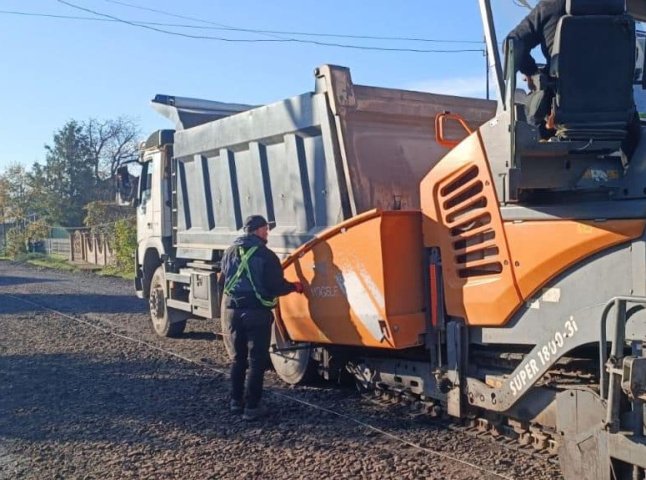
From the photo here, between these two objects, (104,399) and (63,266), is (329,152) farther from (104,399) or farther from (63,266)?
(63,266)

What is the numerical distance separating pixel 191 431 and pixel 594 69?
392cm

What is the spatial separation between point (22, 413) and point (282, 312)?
2.43 metres

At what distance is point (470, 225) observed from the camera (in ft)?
16.0

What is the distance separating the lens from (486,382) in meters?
5.06

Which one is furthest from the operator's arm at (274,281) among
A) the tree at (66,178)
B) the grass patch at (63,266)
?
the tree at (66,178)

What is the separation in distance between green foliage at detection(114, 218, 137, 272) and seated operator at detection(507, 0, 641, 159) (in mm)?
22953

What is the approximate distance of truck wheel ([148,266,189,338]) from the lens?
10453 millimetres

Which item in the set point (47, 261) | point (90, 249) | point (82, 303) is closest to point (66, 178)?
point (47, 261)

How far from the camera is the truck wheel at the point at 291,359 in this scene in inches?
275

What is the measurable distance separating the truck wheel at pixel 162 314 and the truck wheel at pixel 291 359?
3.34m

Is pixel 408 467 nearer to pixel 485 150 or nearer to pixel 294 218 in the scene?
pixel 485 150

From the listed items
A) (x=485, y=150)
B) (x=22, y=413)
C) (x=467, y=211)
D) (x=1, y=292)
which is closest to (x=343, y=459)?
(x=467, y=211)

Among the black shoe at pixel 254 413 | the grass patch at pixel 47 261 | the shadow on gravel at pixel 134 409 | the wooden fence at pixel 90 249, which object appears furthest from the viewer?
the grass patch at pixel 47 261

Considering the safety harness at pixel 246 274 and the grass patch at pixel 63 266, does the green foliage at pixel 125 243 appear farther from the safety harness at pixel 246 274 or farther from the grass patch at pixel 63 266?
the safety harness at pixel 246 274
